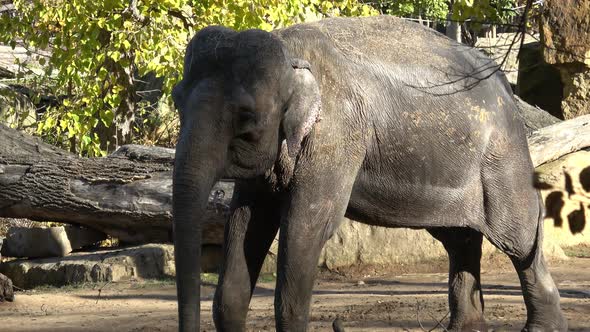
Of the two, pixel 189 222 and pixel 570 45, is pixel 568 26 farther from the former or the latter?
pixel 189 222

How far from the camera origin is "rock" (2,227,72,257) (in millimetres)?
11555

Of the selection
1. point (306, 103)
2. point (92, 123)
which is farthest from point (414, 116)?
point (92, 123)

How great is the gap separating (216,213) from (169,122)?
6.14 m

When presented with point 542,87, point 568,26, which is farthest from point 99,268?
point 542,87

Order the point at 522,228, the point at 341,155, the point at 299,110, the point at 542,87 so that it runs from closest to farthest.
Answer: the point at 299,110 < the point at 341,155 < the point at 522,228 < the point at 542,87

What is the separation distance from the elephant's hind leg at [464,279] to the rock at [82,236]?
18.5ft

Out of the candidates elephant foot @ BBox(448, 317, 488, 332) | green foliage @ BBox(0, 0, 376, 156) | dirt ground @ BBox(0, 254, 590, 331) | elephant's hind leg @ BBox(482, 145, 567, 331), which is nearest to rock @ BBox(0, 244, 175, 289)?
dirt ground @ BBox(0, 254, 590, 331)

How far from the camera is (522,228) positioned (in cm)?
707

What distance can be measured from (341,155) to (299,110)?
1.36 ft

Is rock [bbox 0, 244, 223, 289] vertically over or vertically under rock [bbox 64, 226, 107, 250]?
under

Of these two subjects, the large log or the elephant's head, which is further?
the large log

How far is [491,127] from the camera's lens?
695 cm

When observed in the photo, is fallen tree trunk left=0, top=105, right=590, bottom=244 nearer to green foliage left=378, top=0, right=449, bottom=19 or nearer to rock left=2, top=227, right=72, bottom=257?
rock left=2, top=227, right=72, bottom=257

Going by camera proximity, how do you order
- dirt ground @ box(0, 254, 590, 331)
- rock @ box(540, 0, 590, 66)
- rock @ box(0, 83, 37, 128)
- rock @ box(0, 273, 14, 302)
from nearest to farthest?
dirt ground @ box(0, 254, 590, 331) → rock @ box(0, 273, 14, 302) → rock @ box(540, 0, 590, 66) → rock @ box(0, 83, 37, 128)
